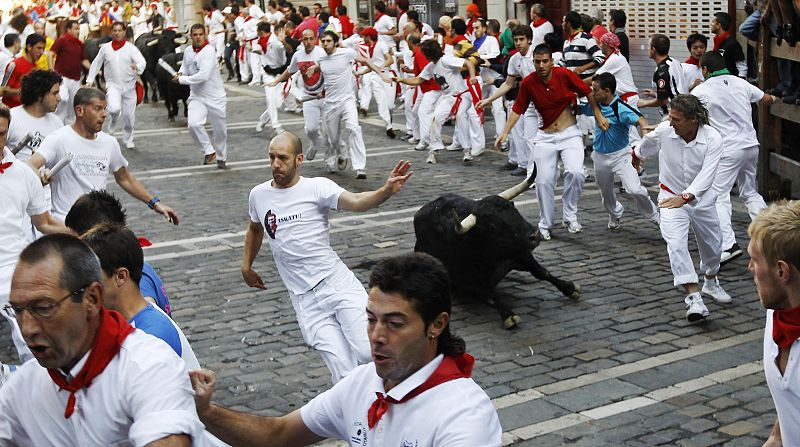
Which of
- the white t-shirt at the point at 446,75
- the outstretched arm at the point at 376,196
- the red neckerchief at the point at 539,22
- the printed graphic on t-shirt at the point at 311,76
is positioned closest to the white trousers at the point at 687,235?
the outstretched arm at the point at 376,196

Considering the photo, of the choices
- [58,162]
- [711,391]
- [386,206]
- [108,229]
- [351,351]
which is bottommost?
[386,206]

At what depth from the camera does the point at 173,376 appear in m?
3.55

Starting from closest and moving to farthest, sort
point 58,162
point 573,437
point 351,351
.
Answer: point 573,437
point 351,351
point 58,162

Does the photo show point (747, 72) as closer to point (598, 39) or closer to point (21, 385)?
point (598, 39)

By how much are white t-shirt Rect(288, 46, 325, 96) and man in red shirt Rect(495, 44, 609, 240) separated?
5.31 m

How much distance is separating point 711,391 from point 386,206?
7.29 metres

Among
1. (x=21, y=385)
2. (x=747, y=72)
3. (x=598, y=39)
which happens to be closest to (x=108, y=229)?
(x=21, y=385)

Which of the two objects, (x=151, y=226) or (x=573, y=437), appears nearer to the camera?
(x=573, y=437)

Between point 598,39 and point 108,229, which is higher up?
point 108,229

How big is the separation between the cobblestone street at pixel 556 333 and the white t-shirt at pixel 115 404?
355 cm

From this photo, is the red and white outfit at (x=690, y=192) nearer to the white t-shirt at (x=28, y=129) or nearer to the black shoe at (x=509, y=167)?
the white t-shirt at (x=28, y=129)

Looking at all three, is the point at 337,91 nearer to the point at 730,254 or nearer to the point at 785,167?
the point at 785,167

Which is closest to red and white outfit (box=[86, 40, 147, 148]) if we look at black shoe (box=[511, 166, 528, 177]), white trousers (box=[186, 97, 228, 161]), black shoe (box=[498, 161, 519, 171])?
white trousers (box=[186, 97, 228, 161])

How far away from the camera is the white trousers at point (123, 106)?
20.4 meters
